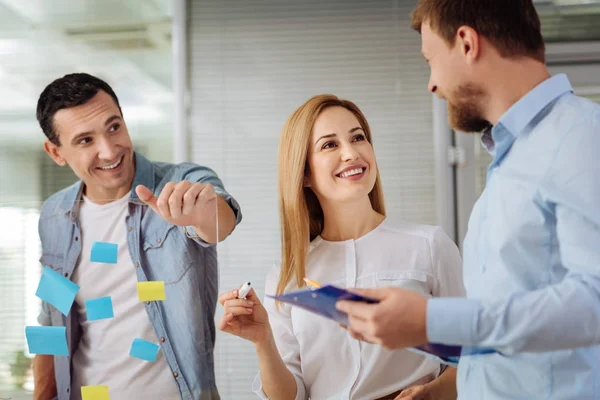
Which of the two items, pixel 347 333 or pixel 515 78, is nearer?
pixel 515 78

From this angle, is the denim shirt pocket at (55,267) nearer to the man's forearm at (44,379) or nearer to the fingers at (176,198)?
the man's forearm at (44,379)

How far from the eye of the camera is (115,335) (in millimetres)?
1623

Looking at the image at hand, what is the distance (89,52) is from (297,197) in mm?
1841

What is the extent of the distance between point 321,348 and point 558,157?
0.85 metres

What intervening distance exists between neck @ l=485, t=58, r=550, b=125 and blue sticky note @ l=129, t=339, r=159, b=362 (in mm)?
945

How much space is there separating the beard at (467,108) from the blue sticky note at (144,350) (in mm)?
855

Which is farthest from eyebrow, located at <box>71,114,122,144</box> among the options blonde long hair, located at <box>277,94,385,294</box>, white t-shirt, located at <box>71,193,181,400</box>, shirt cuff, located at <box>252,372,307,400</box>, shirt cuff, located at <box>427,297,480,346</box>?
shirt cuff, located at <box>427,297,480,346</box>

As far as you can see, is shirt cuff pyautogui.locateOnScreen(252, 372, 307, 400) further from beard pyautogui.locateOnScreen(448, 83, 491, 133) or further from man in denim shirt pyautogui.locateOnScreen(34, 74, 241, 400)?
beard pyautogui.locateOnScreen(448, 83, 491, 133)

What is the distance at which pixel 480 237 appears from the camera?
1.19 metres

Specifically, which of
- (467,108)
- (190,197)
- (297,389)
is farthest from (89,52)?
(467,108)

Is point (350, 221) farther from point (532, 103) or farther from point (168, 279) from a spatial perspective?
point (532, 103)

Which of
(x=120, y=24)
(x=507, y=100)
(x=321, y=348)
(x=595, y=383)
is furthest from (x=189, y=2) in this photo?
(x=595, y=383)

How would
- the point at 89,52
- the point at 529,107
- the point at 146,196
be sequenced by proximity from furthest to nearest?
1. the point at 89,52
2. the point at 146,196
3. the point at 529,107

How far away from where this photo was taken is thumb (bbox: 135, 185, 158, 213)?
1.54 m
